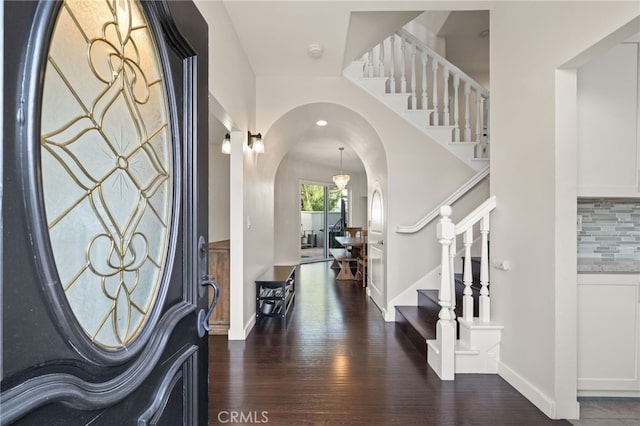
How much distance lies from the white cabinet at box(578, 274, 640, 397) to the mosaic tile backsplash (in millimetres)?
346

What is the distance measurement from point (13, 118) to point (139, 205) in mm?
369

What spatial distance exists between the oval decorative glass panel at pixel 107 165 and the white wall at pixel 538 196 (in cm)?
204

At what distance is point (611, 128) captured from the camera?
212 cm

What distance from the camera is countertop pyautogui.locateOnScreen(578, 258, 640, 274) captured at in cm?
203

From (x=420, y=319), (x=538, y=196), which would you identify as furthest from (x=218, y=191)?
(x=538, y=196)

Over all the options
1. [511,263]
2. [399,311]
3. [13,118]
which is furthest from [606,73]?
[13,118]

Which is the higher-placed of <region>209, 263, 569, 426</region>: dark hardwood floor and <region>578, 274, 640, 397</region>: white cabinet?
<region>578, 274, 640, 397</region>: white cabinet

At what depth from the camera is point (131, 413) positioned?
723 millimetres

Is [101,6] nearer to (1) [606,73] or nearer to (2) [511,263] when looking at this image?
(2) [511,263]

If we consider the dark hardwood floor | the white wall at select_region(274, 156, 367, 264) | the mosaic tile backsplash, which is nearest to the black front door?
the dark hardwood floor

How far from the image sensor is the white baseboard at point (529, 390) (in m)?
1.92

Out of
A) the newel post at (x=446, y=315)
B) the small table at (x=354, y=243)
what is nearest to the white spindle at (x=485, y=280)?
the newel post at (x=446, y=315)

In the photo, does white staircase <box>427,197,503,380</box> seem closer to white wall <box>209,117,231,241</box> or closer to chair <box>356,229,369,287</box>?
chair <box>356,229,369,287</box>

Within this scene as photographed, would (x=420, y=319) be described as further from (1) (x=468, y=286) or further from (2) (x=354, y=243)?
(2) (x=354, y=243)
